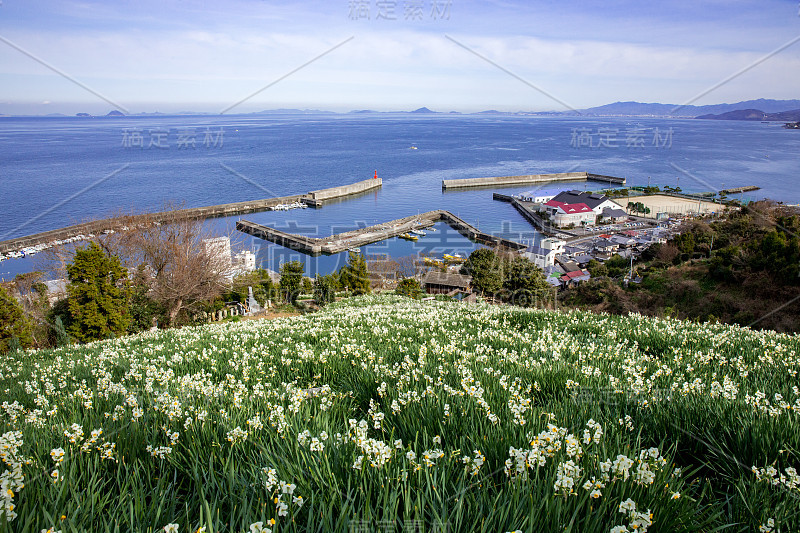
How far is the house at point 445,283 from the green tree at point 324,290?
1093 centimetres

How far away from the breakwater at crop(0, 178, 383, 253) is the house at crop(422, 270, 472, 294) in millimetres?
18677

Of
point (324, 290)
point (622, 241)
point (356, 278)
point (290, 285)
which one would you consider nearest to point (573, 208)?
point (622, 241)

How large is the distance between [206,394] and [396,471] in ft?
7.17

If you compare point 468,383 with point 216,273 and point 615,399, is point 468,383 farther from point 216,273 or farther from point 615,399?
point 216,273

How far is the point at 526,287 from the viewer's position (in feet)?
80.6

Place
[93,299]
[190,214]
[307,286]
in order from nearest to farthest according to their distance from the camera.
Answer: [93,299], [307,286], [190,214]

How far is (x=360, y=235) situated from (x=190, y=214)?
23.8 m

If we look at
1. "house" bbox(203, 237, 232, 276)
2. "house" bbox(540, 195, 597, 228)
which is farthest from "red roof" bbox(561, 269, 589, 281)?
"house" bbox(203, 237, 232, 276)

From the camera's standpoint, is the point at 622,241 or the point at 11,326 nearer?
the point at 11,326

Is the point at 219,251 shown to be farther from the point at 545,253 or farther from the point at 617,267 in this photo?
the point at 545,253

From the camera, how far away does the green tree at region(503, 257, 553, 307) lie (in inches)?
953

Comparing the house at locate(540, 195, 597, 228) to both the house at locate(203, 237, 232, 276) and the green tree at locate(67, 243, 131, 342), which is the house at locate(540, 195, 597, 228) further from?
the green tree at locate(67, 243, 131, 342)

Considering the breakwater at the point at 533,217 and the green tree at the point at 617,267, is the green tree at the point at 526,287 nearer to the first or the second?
the green tree at the point at 617,267

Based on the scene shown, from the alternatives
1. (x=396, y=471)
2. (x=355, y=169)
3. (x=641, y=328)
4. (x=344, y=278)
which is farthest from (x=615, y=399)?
(x=355, y=169)
